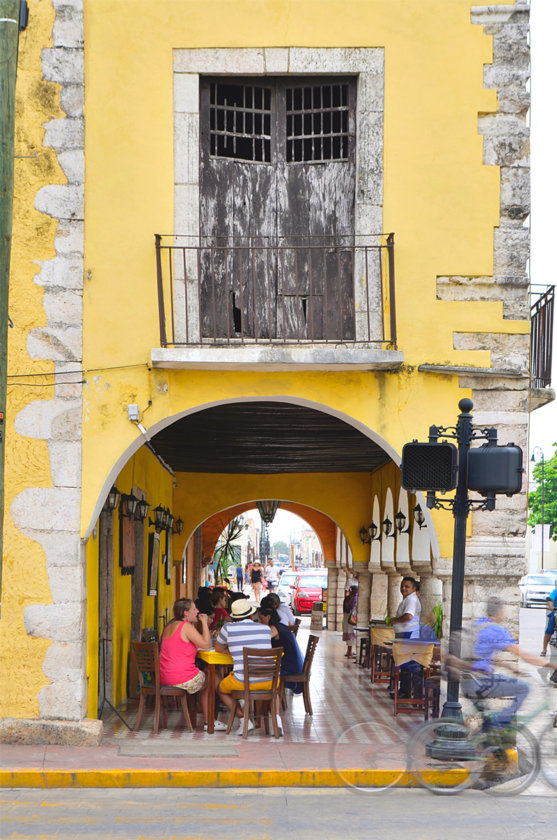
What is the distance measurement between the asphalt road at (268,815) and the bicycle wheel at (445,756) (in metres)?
0.12

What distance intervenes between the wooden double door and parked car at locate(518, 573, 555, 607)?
29827 mm

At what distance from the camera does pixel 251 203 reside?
9531mm

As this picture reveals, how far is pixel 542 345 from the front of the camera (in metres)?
9.97

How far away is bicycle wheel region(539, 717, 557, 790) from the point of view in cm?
718

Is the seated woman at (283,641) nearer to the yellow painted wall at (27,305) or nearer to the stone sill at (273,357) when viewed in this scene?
the yellow painted wall at (27,305)

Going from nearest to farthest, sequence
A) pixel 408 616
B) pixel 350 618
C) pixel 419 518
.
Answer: pixel 408 616, pixel 419 518, pixel 350 618

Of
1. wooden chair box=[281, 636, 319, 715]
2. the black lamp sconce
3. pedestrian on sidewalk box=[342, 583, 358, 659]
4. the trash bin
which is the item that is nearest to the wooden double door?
wooden chair box=[281, 636, 319, 715]

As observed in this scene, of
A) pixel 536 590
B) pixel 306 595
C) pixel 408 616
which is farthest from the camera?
pixel 536 590

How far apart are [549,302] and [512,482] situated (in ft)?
9.27

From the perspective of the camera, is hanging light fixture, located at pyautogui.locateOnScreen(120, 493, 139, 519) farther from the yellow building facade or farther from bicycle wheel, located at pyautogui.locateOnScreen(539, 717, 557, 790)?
bicycle wheel, located at pyautogui.locateOnScreen(539, 717, 557, 790)

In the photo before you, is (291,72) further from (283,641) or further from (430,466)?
(283,641)

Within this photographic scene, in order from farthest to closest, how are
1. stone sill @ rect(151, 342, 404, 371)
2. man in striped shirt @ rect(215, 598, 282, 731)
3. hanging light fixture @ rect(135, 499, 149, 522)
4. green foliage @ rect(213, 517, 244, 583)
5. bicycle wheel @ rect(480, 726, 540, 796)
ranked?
green foliage @ rect(213, 517, 244, 583), hanging light fixture @ rect(135, 499, 149, 522), man in striped shirt @ rect(215, 598, 282, 731), stone sill @ rect(151, 342, 404, 371), bicycle wheel @ rect(480, 726, 540, 796)

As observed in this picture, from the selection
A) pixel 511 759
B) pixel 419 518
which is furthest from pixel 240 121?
pixel 419 518

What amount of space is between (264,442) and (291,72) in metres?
6.45
